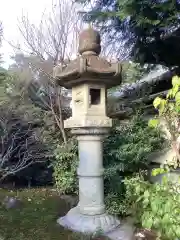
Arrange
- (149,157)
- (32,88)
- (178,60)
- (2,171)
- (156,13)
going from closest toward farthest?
1. (156,13)
2. (149,157)
3. (178,60)
4. (2,171)
5. (32,88)

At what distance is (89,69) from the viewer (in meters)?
3.64

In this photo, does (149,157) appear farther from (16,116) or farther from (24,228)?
(16,116)

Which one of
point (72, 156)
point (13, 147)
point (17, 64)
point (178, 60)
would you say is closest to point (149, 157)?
point (72, 156)

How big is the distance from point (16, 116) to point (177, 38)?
4.27m

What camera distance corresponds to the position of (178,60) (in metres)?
5.53

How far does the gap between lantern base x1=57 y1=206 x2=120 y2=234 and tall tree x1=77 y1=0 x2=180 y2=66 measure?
3.04m

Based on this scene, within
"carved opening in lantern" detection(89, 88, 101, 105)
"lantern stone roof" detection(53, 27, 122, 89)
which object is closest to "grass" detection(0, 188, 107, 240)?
"carved opening in lantern" detection(89, 88, 101, 105)

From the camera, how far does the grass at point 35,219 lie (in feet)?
12.4

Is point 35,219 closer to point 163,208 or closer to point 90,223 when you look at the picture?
point 90,223

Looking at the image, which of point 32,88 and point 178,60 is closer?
point 178,60

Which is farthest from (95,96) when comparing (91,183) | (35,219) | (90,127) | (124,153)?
(35,219)

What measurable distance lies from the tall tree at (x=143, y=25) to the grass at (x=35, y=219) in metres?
3.33

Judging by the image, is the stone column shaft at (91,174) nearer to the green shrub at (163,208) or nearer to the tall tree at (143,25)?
the green shrub at (163,208)

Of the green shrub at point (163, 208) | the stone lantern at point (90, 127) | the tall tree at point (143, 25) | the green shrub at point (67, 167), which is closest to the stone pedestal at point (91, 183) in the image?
the stone lantern at point (90, 127)
